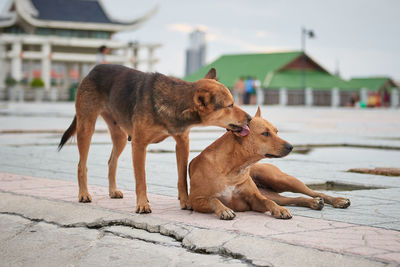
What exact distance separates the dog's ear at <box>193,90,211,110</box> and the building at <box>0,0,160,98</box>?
65.2 m

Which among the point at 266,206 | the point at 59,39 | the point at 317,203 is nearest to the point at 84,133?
the point at 266,206

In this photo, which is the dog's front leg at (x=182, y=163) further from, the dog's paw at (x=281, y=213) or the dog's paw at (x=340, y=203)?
the dog's paw at (x=340, y=203)

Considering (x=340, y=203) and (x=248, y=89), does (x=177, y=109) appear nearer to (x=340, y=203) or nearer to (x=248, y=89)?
(x=340, y=203)

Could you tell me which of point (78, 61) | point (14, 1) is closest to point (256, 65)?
point (78, 61)

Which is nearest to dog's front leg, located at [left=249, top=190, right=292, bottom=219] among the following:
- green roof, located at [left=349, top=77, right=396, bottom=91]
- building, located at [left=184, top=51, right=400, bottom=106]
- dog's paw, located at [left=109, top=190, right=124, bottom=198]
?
dog's paw, located at [left=109, top=190, right=124, bottom=198]

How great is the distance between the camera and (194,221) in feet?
13.9

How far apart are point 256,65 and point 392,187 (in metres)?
59.5

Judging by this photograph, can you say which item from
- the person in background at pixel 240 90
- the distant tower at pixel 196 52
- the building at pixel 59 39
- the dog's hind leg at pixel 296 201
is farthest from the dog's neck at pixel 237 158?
the distant tower at pixel 196 52

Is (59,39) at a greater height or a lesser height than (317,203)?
greater

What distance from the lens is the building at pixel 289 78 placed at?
56.4 metres

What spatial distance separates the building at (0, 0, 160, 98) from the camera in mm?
70250

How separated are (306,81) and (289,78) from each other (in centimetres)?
203

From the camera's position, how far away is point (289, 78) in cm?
6103

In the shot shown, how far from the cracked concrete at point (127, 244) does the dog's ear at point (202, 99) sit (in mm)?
921
